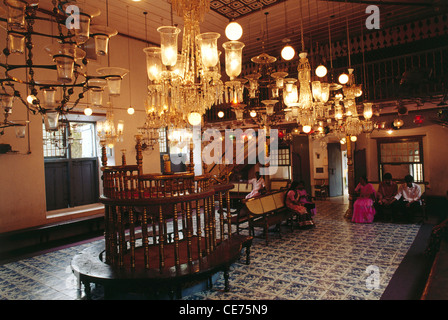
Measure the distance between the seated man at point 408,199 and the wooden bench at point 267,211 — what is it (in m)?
3.44

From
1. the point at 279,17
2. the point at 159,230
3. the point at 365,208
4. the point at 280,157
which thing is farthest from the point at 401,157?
the point at 159,230

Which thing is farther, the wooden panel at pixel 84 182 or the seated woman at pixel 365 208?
the wooden panel at pixel 84 182

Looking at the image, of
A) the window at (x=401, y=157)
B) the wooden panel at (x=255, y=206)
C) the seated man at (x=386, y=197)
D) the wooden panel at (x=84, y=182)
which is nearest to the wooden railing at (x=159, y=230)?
Answer: the wooden panel at (x=255, y=206)

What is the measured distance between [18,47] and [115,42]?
712cm

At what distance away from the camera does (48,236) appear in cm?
734

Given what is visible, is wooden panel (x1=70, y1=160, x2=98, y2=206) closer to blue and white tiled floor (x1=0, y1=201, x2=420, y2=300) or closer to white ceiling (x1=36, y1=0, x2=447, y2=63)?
blue and white tiled floor (x1=0, y1=201, x2=420, y2=300)

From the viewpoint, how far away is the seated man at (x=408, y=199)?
26.7ft

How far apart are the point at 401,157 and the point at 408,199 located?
3537mm

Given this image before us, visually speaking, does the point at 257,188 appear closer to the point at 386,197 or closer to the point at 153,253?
the point at 386,197

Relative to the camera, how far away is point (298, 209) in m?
7.71

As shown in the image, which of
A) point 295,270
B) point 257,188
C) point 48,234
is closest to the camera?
point 295,270

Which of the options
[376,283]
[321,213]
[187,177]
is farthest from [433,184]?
[187,177]

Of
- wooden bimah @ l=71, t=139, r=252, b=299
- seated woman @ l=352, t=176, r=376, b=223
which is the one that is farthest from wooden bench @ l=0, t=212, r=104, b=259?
seated woman @ l=352, t=176, r=376, b=223

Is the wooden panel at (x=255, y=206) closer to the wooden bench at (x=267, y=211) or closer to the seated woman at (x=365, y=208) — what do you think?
the wooden bench at (x=267, y=211)
